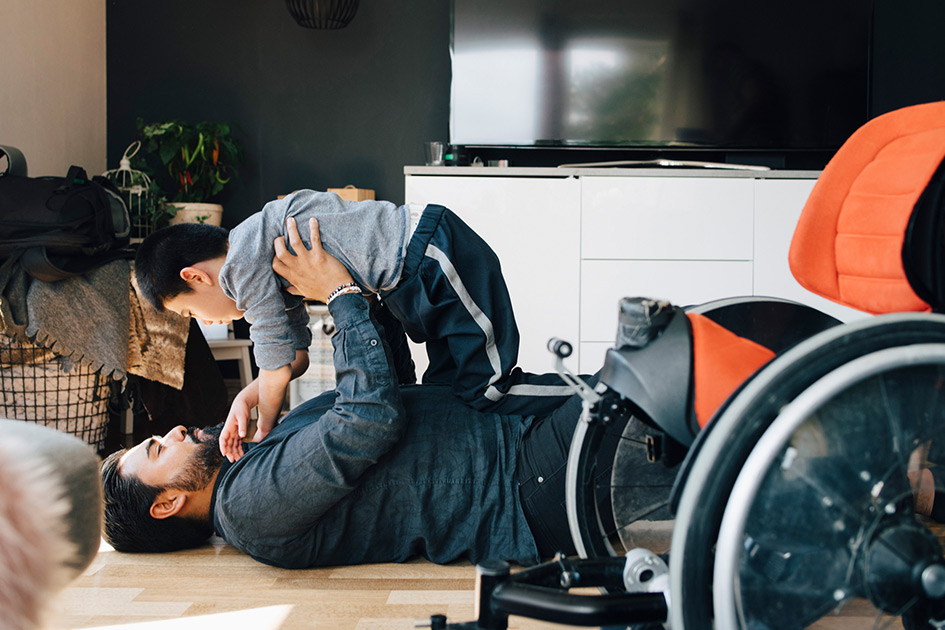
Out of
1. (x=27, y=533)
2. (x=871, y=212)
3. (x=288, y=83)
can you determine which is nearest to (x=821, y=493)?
(x=871, y=212)

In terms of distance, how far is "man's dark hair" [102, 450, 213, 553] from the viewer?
1432 mm

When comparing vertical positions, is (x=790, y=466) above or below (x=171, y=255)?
below

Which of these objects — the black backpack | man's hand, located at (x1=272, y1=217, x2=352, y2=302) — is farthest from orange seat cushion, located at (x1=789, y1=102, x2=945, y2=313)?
the black backpack

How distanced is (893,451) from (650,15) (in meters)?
2.79

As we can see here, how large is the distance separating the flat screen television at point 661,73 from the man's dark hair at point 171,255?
6.02 ft

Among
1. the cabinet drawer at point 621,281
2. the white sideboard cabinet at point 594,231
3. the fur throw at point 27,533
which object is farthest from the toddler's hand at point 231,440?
the cabinet drawer at point 621,281

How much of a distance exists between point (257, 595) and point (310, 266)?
62 cm

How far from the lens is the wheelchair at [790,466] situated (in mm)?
732

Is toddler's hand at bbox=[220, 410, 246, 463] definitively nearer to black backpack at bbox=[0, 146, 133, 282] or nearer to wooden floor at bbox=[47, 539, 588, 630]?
wooden floor at bbox=[47, 539, 588, 630]

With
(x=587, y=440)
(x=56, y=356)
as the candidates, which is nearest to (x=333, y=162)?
(x=56, y=356)

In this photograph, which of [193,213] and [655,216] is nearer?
[655,216]

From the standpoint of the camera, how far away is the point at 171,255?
1.54 m

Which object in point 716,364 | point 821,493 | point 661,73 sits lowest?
point 821,493

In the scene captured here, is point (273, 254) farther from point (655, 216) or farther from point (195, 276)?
point (655, 216)
